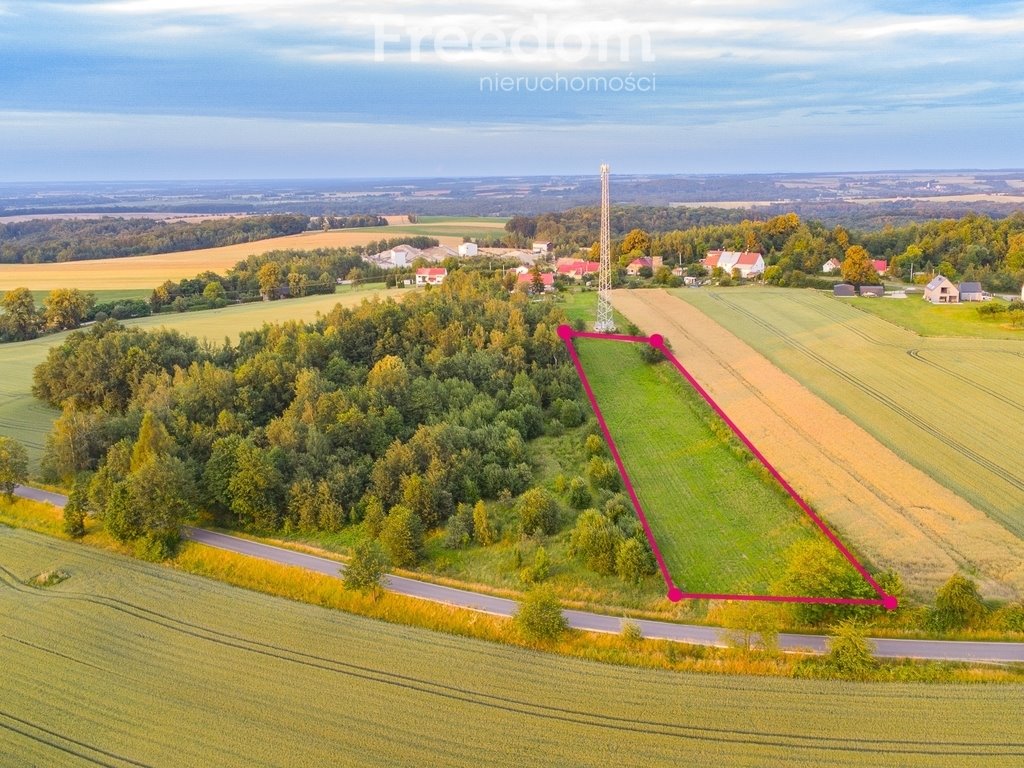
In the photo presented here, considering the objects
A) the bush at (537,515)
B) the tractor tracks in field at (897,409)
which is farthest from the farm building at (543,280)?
the bush at (537,515)

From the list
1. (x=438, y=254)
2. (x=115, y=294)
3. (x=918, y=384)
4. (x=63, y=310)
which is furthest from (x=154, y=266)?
(x=918, y=384)

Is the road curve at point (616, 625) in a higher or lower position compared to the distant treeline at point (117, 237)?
lower

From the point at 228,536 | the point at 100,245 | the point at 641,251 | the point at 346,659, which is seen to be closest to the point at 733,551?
the point at 346,659

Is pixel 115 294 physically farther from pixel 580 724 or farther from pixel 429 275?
pixel 580 724

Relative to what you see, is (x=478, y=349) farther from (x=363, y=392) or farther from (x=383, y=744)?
(x=383, y=744)

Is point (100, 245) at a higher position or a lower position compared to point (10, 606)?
higher

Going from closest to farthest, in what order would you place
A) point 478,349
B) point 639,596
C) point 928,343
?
1. point 639,596
2. point 478,349
3. point 928,343

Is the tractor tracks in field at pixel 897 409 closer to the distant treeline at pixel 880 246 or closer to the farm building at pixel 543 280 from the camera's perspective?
the farm building at pixel 543 280
